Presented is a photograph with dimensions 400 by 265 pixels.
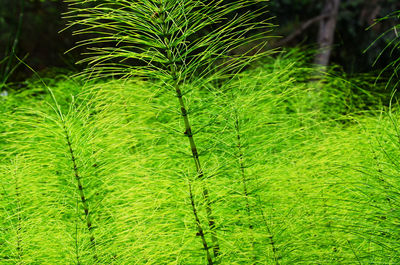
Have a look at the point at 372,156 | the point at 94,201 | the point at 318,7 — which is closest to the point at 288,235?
the point at 372,156

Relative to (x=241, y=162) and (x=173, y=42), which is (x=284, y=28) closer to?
(x=241, y=162)

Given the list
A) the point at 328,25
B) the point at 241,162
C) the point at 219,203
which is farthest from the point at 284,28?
the point at 219,203

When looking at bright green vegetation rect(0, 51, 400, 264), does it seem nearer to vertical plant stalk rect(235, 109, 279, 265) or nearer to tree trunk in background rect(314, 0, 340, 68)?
vertical plant stalk rect(235, 109, 279, 265)

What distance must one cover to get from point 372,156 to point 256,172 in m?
0.62

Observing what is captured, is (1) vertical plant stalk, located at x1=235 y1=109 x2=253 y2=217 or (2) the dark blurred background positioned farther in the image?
(2) the dark blurred background

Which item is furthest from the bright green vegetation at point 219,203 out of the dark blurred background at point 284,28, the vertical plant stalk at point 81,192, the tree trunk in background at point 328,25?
the dark blurred background at point 284,28

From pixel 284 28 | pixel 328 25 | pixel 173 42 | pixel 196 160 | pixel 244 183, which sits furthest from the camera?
pixel 284 28

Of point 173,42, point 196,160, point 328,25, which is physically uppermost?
point 173,42

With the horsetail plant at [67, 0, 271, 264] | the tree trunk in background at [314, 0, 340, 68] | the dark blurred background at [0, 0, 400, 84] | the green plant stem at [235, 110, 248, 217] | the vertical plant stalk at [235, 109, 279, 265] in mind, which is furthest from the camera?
the dark blurred background at [0, 0, 400, 84]

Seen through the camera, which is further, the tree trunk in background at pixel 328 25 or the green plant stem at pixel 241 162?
the tree trunk in background at pixel 328 25

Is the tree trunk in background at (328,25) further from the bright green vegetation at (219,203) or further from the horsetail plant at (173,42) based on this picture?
the horsetail plant at (173,42)

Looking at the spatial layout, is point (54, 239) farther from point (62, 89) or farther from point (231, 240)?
point (62, 89)

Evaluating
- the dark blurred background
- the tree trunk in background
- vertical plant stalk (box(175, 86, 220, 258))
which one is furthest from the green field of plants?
the dark blurred background

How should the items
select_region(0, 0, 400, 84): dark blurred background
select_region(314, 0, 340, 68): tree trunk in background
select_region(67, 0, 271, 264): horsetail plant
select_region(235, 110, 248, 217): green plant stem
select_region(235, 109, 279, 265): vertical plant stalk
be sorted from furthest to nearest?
select_region(0, 0, 400, 84): dark blurred background → select_region(314, 0, 340, 68): tree trunk in background → select_region(235, 110, 248, 217): green plant stem → select_region(235, 109, 279, 265): vertical plant stalk → select_region(67, 0, 271, 264): horsetail plant
